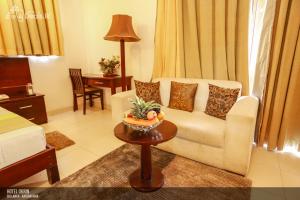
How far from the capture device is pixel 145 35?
10.1ft

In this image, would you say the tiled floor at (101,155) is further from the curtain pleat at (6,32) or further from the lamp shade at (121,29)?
the lamp shade at (121,29)

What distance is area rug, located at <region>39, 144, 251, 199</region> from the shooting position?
4.86ft

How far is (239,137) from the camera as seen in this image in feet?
5.22

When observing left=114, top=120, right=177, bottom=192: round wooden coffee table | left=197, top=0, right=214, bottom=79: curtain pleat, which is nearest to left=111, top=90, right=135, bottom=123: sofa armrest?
left=114, top=120, right=177, bottom=192: round wooden coffee table

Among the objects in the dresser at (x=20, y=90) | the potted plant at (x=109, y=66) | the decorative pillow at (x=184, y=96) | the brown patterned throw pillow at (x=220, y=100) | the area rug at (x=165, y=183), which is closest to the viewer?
the area rug at (x=165, y=183)

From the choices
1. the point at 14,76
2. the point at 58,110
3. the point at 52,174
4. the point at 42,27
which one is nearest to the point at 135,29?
the point at 42,27

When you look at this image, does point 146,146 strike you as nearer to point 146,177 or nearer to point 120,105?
point 146,177

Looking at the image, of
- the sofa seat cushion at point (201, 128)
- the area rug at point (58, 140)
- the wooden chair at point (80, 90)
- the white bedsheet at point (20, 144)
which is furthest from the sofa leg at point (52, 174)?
the wooden chair at point (80, 90)

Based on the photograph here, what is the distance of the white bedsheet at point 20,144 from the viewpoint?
1358 mm

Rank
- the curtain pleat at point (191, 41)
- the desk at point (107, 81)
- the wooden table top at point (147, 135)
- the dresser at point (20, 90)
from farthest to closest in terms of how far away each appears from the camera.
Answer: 1. the desk at point (107, 81)
2. the dresser at point (20, 90)
3. the curtain pleat at point (191, 41)
4. the wooden table top at point (147, 135)

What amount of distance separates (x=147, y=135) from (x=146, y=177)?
1.47 feet

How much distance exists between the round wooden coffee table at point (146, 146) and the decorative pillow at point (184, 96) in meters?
0.73

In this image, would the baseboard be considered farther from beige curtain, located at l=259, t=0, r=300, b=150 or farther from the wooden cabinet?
beige curtain, located at l=259, t=0, r=300, b=150

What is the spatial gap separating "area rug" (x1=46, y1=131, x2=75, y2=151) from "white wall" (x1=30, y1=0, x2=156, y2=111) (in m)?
1.18
